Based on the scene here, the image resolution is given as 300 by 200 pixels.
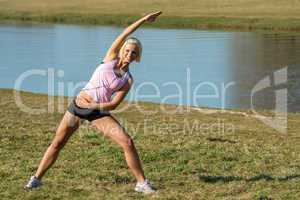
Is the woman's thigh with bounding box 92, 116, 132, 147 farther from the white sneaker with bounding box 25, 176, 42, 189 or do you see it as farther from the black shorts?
the white sneaker with bounding box 25, 176, 42, 189

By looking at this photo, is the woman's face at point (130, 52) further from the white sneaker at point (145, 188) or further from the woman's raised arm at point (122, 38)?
the white sneaker at point (145, 188)

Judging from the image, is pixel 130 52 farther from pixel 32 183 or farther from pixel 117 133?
pixel 32 183

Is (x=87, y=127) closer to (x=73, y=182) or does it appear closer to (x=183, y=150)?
(x=183, y=150)

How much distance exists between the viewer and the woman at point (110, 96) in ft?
27.3

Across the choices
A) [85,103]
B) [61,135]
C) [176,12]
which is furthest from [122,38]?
[176,12]

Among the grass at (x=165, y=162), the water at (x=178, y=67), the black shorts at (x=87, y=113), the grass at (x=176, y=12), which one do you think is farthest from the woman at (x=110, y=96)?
the grass at (x=176, y=12)

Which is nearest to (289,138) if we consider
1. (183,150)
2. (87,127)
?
(183,150)

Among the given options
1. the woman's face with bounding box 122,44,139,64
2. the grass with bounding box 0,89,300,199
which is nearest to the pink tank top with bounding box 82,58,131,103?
the woman's face with bounding box 122,44,139,64

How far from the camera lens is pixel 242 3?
104 metres

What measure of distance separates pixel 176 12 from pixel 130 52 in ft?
299

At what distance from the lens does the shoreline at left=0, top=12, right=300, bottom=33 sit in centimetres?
7400

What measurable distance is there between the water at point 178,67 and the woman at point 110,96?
1660 cm

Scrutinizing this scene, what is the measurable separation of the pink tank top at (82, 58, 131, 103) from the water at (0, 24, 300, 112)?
55.2 ft

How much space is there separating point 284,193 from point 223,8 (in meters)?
91.1
